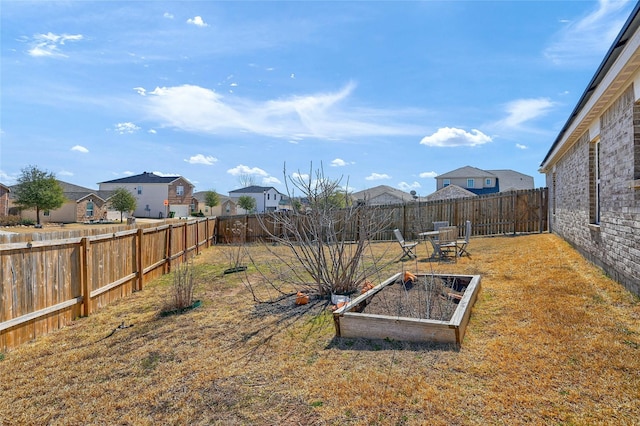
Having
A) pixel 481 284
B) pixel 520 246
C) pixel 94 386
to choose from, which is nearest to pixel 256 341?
pixel 94 386

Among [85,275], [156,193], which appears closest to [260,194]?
[156,193]

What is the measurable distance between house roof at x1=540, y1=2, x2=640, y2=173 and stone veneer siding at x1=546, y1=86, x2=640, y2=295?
0.23m

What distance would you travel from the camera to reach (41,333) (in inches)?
195

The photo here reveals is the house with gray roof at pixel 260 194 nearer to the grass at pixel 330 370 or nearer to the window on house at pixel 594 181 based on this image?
the window on house at pixel 594 181

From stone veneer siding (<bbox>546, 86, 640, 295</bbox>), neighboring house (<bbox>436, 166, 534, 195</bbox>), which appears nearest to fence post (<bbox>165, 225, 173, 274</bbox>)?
stone veneer siding (<bbox>546, 86, 640, 295</bbox>)

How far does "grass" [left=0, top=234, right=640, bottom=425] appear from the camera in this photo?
9.12 feet

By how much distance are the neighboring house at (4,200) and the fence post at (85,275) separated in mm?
35651

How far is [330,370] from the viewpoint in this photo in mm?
3518

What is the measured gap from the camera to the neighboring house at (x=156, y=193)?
1817 inches

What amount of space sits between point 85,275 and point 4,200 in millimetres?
36520

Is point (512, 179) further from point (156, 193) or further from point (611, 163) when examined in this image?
point (156, 193)

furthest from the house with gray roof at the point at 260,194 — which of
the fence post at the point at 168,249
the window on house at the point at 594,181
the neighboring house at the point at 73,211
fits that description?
the window on house at the point at 594,181

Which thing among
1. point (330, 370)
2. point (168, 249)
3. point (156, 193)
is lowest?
point (330, 370)

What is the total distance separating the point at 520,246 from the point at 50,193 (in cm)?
3574
